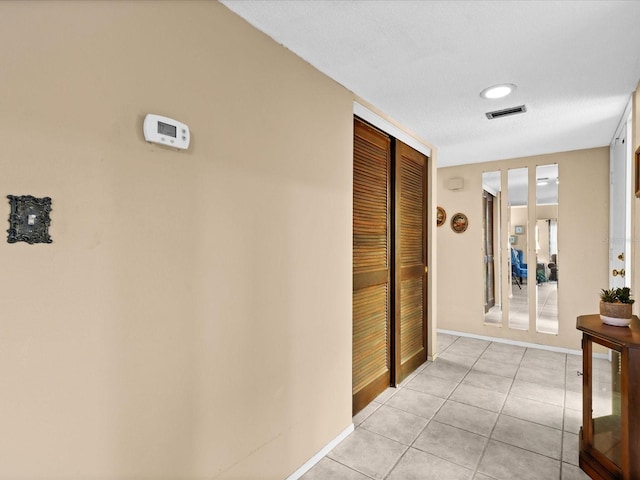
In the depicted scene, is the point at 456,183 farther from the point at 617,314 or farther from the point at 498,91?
the point at 617,314

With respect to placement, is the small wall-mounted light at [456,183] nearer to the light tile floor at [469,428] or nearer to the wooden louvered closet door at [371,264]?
the wooden louvered closet door at [371,264]

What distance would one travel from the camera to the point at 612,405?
75.1 inches

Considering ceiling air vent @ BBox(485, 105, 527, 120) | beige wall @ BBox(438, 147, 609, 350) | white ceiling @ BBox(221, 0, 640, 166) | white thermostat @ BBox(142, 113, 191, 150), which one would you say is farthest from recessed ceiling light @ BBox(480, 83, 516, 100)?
beige wall @ BBox(438, 147, 609, 350)

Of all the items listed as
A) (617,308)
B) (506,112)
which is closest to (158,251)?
(617,308)

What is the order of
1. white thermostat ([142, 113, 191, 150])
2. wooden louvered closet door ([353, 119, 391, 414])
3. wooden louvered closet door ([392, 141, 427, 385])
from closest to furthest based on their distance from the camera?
white thermostat ([142, 113, 191, 150]), wooden louvered closet door ([353, 119, 391, 414]), wooden louvered closet door ([392, 141, 427, 385])

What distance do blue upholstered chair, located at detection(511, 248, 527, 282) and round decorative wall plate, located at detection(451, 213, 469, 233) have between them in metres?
0.63

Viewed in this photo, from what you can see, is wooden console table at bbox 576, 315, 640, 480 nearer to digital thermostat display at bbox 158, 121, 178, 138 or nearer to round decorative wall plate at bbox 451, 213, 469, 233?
digital thermostat display at bbox 158, 121, 178, 138

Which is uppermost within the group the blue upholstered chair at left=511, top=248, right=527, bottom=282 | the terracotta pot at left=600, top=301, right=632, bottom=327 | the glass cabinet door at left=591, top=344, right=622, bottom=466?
the blue upholstered chair at left=511, top=248, right=527, bottom=282

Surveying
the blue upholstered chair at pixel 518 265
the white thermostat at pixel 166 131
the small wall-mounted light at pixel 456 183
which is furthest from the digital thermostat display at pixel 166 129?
the blue upholstered chair at pixel 518 265

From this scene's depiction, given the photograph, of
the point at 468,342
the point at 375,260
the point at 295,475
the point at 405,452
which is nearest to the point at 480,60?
the point at 375,260

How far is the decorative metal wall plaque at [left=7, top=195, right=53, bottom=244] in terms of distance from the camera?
931 mm

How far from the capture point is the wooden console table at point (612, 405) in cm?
165

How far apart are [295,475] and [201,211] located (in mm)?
1491

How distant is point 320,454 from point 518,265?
3.40 metres
